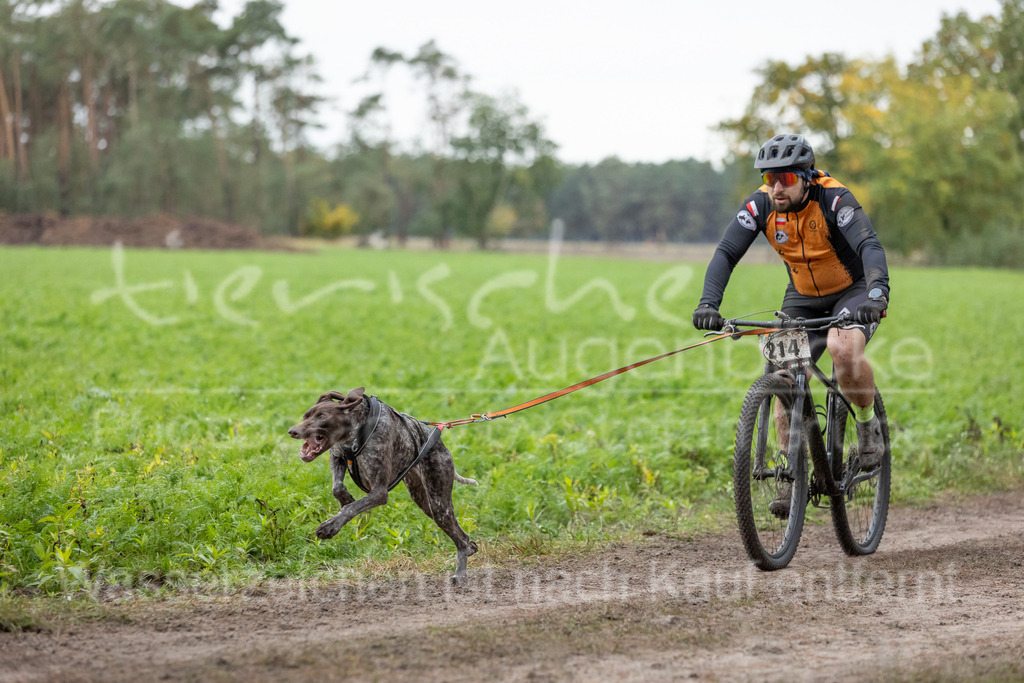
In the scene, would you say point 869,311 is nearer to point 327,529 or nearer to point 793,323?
point 793,323

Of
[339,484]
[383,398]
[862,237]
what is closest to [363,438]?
[339,484]

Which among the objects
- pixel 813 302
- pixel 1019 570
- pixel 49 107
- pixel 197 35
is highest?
pixel 197 35

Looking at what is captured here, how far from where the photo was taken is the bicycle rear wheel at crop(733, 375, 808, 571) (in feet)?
18.6

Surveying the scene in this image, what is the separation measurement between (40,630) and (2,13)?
29811 mm

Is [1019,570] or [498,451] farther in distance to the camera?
[498,451]

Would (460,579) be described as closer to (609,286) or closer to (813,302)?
(813,302)

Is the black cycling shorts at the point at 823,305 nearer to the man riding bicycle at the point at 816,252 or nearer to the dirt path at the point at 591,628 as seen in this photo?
the man riding bicycle at the point at 816,252

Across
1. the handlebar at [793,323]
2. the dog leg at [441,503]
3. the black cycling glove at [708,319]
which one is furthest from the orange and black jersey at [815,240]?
the dog leg at [441,503]

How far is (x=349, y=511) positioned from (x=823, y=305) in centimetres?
370

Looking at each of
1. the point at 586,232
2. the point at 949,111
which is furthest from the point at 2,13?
the point at 586,232

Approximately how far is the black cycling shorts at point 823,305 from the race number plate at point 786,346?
14.0 inches

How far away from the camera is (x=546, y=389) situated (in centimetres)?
1231

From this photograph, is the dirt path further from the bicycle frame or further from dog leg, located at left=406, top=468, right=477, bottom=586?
the bicycle frame

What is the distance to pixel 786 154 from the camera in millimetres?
5871
